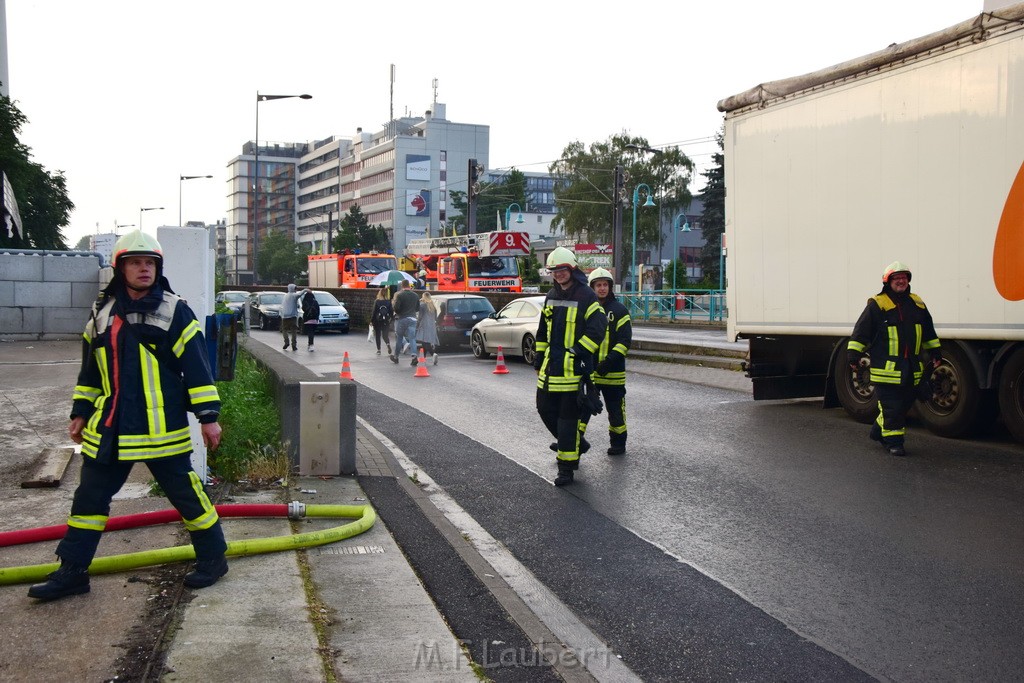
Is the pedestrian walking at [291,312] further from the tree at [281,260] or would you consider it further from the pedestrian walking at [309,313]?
the tree at [281,260]

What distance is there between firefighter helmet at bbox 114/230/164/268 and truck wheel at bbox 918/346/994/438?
7.77 metres

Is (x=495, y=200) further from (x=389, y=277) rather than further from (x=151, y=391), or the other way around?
(x=151, y=391)

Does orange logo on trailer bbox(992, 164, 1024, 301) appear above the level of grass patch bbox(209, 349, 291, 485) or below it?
above

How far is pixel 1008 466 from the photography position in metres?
8.59

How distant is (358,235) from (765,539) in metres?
118

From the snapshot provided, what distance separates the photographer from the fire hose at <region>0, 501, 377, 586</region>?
15.9 ft

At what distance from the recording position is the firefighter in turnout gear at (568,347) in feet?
26.2

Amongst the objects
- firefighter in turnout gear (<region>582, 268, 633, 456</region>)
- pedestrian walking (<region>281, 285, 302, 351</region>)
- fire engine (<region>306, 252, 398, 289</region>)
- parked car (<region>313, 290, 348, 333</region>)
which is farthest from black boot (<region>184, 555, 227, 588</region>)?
fire engine (<region>306, 252, 398, 289</region>)

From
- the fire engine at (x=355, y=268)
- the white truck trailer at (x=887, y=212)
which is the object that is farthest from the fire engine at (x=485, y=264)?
the white truck trailer at (x=887, y=212)

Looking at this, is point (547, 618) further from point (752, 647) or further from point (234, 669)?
point (234, 669)

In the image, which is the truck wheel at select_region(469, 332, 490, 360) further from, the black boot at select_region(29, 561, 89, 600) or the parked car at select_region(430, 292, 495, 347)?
the black boot at select_region(29, 561, 89, 600)

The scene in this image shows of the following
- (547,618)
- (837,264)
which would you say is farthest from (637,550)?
(837,264)

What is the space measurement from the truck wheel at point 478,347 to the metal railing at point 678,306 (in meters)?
18.3

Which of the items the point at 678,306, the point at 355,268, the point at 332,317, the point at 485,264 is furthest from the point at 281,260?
the point at 332,317
